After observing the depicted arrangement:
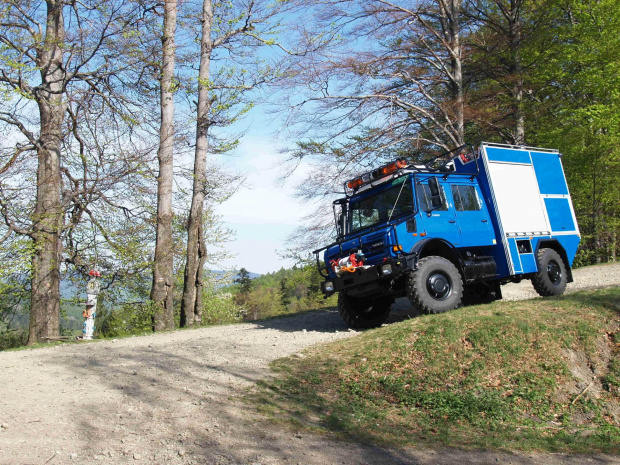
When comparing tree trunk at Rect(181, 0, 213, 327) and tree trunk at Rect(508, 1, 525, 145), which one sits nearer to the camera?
tree trunk at Rect(181, 0, 213, 327)

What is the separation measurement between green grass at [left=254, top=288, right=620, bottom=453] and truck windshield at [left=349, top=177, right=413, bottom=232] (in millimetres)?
2224

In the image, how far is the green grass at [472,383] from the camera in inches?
208

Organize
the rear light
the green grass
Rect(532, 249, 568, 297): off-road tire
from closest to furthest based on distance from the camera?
the green grass, the rear light, Rect(532, 249, 568, 297): off-road tire

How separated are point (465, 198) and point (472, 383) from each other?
489 cm

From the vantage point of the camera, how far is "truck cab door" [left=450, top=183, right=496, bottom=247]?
1008cm

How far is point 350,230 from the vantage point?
10.6 metres

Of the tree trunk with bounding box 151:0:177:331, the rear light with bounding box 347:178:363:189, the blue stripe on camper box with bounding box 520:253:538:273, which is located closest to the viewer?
the rear light with bounding box 347:178:363:189

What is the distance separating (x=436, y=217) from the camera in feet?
31.7

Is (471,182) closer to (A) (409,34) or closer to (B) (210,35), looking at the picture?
(A) (409,34)

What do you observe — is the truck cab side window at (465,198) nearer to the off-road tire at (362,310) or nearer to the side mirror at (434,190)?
the side mirror at (434,190)

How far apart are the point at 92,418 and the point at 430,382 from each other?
4.09 metres

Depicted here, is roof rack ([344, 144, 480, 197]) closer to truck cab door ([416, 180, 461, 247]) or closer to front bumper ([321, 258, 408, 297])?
truck cab door ([416, 180, 461, 247])

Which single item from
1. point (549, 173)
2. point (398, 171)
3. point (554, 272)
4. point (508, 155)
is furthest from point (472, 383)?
point (549, 173)

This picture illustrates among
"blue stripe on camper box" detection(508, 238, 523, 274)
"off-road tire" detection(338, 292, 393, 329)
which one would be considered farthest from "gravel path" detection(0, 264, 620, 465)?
"blue stripe on camper box" detection(508, 238, 523, 274)
